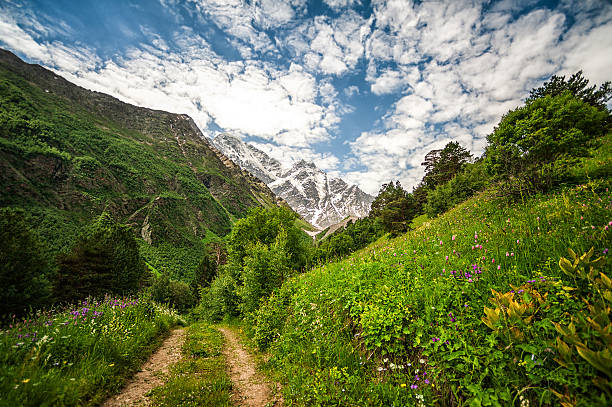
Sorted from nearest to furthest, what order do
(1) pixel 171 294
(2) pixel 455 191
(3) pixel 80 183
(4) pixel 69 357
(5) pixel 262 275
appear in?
(4) pixel 69 357 → (5) pixel 262 275 → (2) pixel 455 191 → (1) pixel 171 294 → (3) pixel 80 183

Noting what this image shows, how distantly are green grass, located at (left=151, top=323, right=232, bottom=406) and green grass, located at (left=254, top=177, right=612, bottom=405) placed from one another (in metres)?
1.55

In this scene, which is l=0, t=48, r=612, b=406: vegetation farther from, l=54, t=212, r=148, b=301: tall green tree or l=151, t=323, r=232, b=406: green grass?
→ l=54, t=212, r=148, b=301: tall green tree

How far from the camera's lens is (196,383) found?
5.29 metres

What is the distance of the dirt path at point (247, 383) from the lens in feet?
16.6

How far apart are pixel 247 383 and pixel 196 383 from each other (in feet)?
4.74

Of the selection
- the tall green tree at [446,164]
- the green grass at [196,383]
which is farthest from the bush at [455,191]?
the green grass at [196,383]

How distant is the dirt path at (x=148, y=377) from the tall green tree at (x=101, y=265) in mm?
33367

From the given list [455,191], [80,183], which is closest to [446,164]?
[455,191]

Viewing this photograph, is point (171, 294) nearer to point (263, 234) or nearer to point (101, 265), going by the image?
point (101, 265)

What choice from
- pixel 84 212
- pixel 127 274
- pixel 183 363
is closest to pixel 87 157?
pixel 84 212

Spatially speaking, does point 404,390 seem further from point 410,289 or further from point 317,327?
point 317,327

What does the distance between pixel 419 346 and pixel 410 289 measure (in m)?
1.13

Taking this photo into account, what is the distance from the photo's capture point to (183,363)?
6.69 meters

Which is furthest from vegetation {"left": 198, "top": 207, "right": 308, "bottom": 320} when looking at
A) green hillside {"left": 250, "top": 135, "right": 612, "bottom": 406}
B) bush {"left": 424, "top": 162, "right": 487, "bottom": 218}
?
bush {"left": 424, "top": 162, "right": 487, "bottom": 218}
